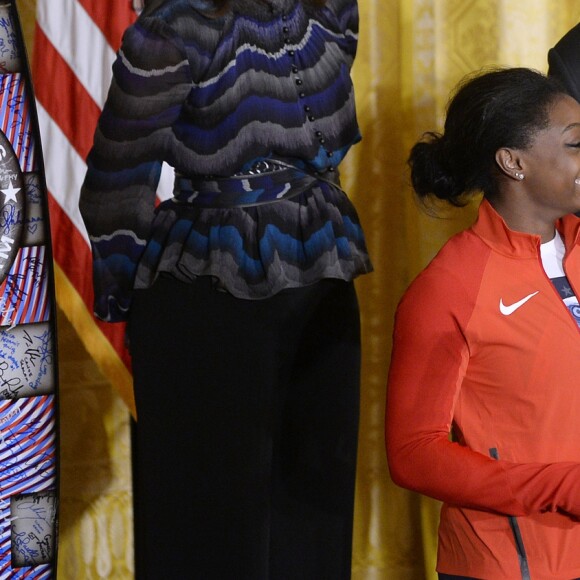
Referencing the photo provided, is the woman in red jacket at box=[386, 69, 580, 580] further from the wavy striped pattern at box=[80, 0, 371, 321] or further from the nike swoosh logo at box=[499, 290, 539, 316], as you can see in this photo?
the wavy striped pattern at box=[80, 0, 371, 321]

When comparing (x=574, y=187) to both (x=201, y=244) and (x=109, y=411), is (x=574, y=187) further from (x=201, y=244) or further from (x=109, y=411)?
(x=109, y=411)

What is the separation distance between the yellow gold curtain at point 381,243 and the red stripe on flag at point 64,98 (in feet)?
0.49

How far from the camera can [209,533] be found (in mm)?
1509

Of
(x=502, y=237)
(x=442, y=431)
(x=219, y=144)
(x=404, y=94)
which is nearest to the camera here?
(x=442, y=431)

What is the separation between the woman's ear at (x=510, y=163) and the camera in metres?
1.34

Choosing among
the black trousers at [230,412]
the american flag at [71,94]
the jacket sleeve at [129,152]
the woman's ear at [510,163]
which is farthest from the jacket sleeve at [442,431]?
the american flag at [71,94]

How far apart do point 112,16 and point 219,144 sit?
847mm

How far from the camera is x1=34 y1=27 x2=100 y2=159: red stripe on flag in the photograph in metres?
2.19

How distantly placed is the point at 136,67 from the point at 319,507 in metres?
0.70

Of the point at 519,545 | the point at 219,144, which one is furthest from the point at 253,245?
the point at 519,545

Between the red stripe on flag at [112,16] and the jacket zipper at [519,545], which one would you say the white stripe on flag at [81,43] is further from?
the jacket zipper at [519,545]

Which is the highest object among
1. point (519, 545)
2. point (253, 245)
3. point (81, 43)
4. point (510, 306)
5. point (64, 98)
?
point (81, 43)

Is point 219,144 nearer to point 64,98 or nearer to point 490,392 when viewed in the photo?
point 490,392

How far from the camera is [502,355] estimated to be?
126 cm
